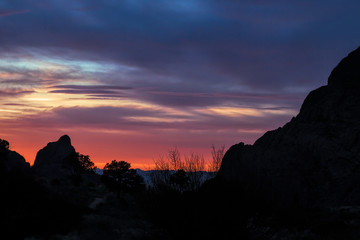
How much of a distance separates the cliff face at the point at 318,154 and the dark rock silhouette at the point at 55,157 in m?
→ 86.2

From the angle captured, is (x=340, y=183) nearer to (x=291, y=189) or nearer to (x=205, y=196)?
(x=291, y=189)

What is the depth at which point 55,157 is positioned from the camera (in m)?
112

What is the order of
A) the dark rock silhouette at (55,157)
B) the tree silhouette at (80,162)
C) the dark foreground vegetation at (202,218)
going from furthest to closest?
the dark rock silhouette at (55,157) → the tree silhouette at (80,162) → the dark foreground vegetation at (202,218)

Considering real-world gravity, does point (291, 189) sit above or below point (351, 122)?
below

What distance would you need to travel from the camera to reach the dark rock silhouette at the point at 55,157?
102350 millimetres

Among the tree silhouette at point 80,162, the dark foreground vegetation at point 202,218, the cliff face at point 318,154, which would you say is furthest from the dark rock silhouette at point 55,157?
the cliff face at point 318,154

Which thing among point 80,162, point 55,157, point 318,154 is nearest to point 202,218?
point 318,154

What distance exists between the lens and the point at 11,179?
28312mm

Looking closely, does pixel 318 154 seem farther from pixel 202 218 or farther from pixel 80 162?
pixel 80 162

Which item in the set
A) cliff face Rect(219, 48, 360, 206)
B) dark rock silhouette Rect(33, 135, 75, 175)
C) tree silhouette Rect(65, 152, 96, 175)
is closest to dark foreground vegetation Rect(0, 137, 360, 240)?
cliff face Rect(219, 48, 360, 206)

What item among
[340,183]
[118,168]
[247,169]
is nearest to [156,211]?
[247,169]

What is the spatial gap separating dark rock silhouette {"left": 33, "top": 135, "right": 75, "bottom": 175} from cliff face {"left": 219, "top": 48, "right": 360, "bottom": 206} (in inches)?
3392

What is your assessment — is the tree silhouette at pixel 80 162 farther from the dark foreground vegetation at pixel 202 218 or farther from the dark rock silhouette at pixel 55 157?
the dark foreground vegetation at pixel 202 218

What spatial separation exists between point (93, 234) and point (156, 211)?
24.4 ft
